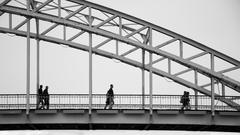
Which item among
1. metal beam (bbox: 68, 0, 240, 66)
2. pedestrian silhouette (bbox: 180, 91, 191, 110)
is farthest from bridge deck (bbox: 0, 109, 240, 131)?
metal beam (bbox: 68, 0, 240, 66)

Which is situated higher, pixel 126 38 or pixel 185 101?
pixel 126 38

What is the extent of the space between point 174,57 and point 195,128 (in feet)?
15.5

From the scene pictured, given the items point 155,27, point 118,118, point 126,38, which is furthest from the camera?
point 155,27

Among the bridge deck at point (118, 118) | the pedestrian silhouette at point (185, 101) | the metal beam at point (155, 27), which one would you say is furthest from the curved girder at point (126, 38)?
the bridge deck at point (118, 118)

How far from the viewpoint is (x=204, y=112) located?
3838 centimetres

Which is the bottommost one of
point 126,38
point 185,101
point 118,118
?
point 118,118

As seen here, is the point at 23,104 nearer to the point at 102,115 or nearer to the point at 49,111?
the point at 49,111

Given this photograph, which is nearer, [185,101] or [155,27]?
[185,101]

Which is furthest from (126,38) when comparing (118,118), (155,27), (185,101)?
(185,101)

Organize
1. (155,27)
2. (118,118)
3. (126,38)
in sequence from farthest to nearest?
(155,27), (126,38), (118,118)

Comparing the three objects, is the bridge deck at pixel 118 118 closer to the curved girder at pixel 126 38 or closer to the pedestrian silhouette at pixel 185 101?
the pedestrian silhouette at pixel 185 101

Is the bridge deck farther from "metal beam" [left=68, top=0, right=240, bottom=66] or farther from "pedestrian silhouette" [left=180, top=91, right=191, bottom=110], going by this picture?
"metal beam" [left=68, top=0, right=240, bottom=66]

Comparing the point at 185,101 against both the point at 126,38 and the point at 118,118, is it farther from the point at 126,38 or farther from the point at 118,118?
the point at 126,38

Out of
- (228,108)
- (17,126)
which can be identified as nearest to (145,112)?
(228,108)
